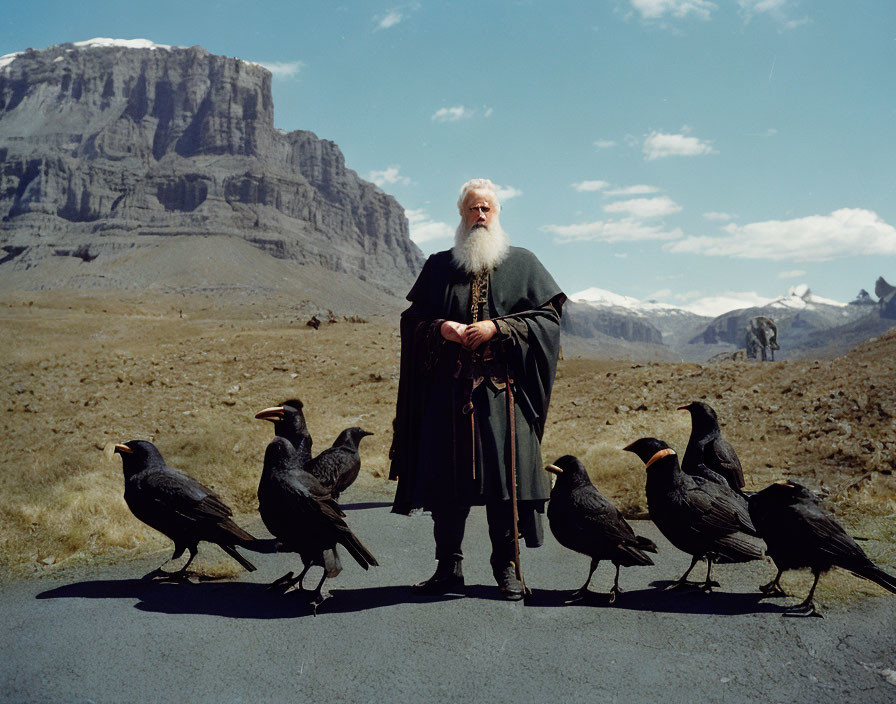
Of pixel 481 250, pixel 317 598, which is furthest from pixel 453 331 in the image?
pixel 317 598

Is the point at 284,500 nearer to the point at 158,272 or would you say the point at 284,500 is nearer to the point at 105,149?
the point at 158,272

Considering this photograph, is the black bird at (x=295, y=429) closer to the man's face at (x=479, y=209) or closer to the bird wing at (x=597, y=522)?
the man's face at (x=479, y=209)

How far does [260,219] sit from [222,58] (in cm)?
5153

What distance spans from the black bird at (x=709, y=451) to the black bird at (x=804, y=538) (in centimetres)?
111

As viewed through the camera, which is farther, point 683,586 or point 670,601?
point 683,586

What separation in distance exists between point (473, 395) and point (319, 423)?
6466 mm

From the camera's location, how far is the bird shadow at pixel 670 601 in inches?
156

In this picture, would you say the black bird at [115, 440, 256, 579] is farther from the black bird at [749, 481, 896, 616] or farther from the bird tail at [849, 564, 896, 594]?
the bird tail at [849, 564, 896, 594]

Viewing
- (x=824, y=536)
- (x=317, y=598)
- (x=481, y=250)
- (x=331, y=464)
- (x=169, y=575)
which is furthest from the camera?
(x=331, y=464)

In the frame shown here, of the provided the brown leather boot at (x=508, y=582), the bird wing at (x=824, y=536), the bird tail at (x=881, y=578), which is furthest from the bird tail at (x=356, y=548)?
the bird tail at (x=881, y=578)

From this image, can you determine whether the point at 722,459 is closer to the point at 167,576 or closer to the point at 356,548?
the point at 356,548

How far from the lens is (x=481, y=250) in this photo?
431 centimetres

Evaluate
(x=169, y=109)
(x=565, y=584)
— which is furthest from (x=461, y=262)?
(x=169, y=109)

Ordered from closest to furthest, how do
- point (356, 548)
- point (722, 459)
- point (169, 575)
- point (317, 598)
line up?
1. point (356, 548)
2. point (317, 598)
3. point (169, 575)
4. point (722, 459)
